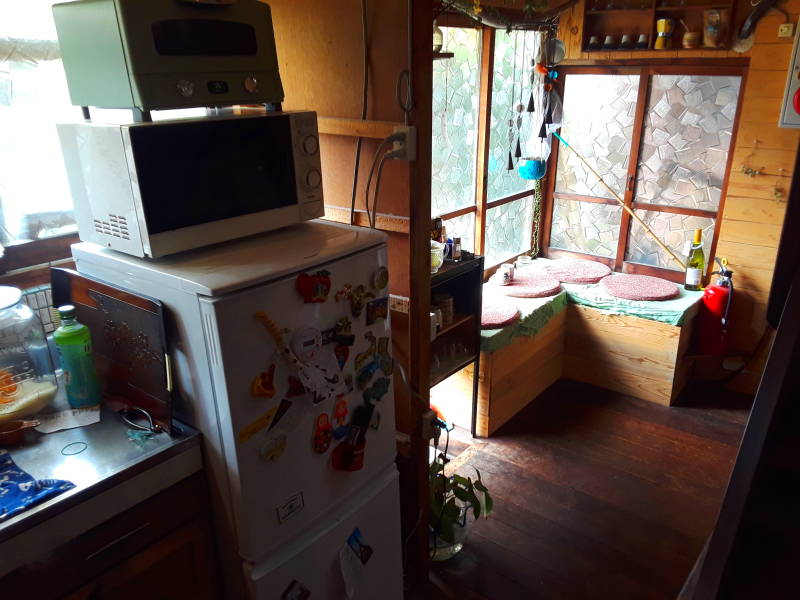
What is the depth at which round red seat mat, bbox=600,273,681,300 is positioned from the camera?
129 inches

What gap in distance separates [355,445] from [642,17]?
3.00m

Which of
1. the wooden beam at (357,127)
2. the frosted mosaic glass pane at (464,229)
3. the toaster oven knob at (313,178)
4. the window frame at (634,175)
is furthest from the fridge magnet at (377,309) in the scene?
the window frame at (634,175)

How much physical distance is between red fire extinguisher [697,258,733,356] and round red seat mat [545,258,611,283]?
0.60 meters

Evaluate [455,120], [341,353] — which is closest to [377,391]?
[341,353]

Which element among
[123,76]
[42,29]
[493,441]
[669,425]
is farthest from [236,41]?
[669,425]

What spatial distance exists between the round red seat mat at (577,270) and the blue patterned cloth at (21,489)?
298 centimetres

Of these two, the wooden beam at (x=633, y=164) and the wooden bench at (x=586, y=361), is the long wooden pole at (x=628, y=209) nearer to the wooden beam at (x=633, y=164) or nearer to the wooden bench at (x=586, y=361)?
the wooden beam at (x=633, y=164)

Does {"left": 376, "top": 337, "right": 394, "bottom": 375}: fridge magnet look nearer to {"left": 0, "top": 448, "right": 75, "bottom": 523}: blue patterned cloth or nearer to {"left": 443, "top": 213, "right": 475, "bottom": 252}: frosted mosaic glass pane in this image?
{"left": 0, "top": 448, "right": 75, "bottom": 523}: blue patterned cloth

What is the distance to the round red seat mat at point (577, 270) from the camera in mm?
Result: 3566

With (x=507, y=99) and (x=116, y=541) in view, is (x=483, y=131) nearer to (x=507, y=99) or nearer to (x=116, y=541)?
(x=507, y=99)

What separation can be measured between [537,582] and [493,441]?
906mm

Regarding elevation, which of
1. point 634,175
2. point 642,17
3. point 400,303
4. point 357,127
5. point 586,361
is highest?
point 642,17

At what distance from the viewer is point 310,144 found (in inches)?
59.3

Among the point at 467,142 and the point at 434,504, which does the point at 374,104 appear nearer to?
the point at 434,504
